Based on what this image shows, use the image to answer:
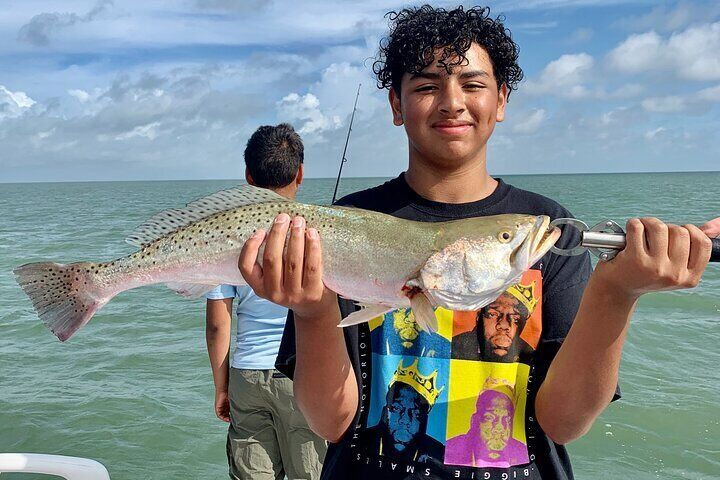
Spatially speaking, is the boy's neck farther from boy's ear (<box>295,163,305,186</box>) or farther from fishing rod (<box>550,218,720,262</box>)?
boy's ear (<box>295,163,305,186</box>)

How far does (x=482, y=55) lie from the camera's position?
2.60 meters

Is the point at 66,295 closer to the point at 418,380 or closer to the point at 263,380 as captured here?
the point at 418,380

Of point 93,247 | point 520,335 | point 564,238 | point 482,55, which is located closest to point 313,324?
point 520,335

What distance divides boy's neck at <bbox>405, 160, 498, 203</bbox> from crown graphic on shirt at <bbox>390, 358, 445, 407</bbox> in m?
0.67

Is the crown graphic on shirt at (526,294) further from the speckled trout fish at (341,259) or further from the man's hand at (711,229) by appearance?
the man's hand at (711,229)

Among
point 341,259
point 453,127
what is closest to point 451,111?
point 453,127

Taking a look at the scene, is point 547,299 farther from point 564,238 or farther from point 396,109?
point 396,109

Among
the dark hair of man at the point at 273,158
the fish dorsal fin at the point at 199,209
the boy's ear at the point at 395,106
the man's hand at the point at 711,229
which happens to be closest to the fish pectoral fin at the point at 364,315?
the fish dorsal fin at the point at 199,209

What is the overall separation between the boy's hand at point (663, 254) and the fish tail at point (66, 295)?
1983 millimetres

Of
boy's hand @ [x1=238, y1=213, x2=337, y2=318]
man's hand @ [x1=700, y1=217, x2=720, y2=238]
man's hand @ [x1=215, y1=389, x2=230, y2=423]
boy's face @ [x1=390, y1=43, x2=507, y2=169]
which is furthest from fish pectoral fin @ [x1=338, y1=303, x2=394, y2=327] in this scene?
man's hand @ [x1=215, y1=389, x2=230, y2=423]

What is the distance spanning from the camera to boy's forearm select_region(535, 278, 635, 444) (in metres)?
2.13

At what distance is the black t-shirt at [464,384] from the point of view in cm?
233

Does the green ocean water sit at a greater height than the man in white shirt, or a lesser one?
lesser

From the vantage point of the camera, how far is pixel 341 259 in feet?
7.75
